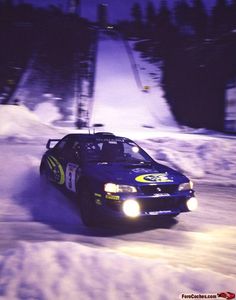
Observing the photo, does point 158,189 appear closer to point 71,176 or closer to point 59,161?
point 71,176

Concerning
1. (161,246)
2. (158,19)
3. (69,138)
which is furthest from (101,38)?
(161,246)

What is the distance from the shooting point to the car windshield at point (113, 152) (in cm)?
672

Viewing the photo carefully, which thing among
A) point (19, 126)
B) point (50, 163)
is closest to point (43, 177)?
point (50, 163)

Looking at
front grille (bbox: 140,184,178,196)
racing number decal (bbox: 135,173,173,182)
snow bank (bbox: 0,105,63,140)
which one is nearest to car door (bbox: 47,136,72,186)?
racing number decal (bbox: 135,173,173,182)

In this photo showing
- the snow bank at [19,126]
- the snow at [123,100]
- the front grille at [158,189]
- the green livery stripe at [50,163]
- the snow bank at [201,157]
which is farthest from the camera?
the snow at [123,100]

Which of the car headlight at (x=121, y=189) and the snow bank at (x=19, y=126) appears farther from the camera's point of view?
the snow bank at (x=19, y=126)

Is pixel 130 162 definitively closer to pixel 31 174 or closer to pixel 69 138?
pixel 69 138

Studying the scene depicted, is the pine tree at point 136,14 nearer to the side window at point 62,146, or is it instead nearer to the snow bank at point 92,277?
the side window at point 62,146

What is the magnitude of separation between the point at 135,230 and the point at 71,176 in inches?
60.3

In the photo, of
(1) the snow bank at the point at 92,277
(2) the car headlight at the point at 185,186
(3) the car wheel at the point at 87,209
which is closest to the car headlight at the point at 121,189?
(3) the car wheel at the point at 87,209

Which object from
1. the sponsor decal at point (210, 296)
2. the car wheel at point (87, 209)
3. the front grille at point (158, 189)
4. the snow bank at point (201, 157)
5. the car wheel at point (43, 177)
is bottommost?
the snow bank at point (201, 157)

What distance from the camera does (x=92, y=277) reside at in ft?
12.3

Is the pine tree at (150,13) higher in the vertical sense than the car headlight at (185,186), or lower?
higher

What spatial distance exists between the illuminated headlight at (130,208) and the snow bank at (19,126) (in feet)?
38.0
